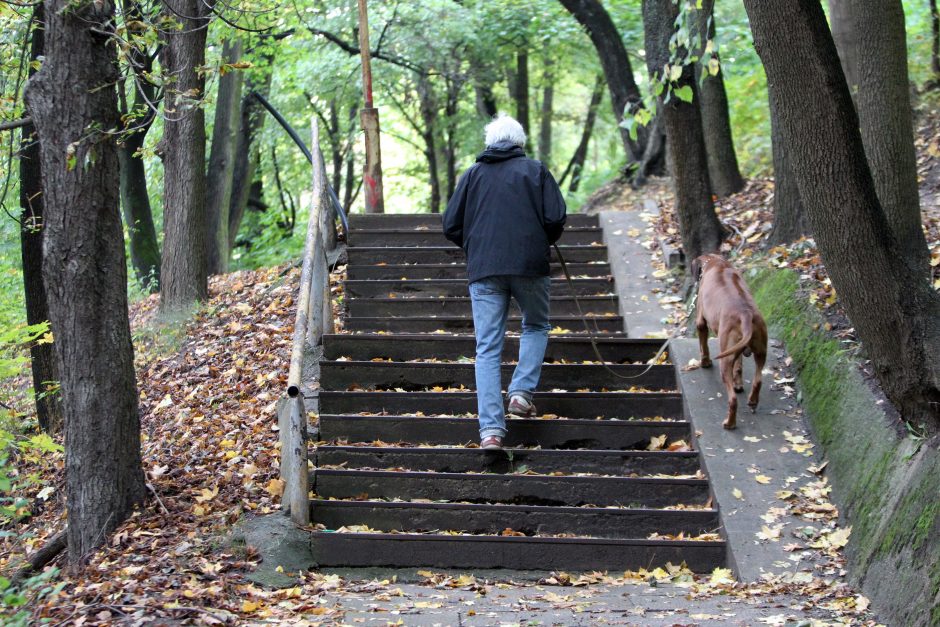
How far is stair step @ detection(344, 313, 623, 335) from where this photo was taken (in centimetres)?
934

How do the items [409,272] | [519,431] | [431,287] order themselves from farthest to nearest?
[409,272] → [431,287] → [519,431]

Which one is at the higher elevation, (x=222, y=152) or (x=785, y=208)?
(x=222, y=152)

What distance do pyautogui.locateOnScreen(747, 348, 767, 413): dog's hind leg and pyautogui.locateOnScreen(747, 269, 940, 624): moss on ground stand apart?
1.23ft

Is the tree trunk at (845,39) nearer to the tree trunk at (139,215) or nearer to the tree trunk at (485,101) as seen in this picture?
the tree trunk at (139,215)

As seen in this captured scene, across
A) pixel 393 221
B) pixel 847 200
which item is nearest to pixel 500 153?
pixel 847 200

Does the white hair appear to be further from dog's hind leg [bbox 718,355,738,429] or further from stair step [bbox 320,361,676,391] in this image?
dog's hind leg [bbox 718,355,738,429]

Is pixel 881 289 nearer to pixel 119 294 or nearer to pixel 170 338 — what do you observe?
pixel 119 294

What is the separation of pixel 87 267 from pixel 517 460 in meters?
3.19

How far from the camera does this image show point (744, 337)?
6.97 m

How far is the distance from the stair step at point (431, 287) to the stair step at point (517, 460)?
10.7ft

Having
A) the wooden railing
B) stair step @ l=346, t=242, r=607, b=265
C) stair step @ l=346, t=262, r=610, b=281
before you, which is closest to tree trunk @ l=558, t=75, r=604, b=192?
stair step @ l=346, t=242, r=607, b=265

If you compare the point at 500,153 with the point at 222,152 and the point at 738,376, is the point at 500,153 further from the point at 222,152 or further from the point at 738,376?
the point at 222,152

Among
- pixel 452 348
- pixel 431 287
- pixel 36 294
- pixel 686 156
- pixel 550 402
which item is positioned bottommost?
pixel 550 402

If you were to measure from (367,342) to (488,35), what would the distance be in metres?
12.5
